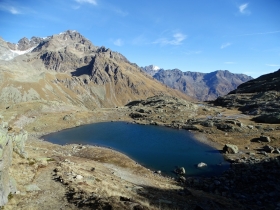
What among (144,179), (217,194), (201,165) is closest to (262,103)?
(201,165)

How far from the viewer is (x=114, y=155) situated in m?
55.7

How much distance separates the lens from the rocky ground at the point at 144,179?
21750 millimetres

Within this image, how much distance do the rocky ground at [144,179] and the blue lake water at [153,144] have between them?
392 centimetres

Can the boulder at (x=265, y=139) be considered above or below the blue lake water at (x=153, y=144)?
above

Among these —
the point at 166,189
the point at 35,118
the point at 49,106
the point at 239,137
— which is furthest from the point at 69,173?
the point at 49,106

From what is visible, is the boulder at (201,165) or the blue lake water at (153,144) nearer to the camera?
the boulder at (201,165)

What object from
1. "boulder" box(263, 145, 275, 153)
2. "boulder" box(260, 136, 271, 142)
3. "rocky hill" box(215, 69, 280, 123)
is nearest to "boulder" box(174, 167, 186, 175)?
"boulder" box(263, 145, 275, 153)

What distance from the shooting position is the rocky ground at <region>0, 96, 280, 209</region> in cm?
2175

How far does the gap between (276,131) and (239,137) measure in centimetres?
1263

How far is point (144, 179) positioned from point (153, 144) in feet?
109

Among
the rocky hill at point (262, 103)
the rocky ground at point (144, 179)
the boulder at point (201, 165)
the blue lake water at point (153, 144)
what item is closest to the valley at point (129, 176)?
the rocky ground at point (144, 179)

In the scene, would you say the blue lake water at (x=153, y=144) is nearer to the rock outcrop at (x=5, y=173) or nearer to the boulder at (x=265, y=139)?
the boulder at (x=265, y=139)

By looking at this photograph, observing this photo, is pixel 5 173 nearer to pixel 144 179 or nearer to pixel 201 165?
pixel 144 179

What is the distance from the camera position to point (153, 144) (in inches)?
2835
